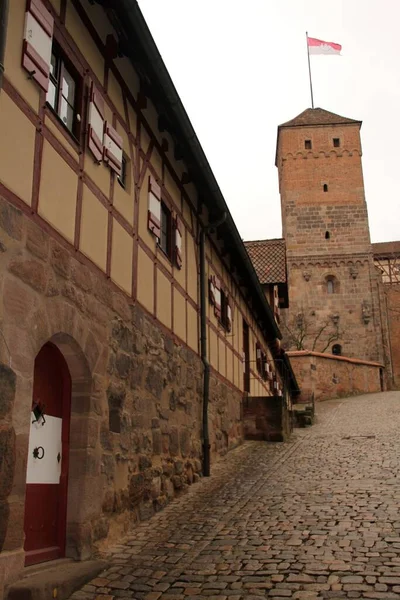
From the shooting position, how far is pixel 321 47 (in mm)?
47781

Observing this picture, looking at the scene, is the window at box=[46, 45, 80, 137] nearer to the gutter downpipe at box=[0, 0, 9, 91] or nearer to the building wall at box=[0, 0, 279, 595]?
the building wall at box=[0, 0, 279, 595]

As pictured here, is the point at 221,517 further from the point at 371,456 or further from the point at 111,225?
the point at 371,456

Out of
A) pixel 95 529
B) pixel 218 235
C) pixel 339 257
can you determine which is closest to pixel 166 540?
pixel 95 529

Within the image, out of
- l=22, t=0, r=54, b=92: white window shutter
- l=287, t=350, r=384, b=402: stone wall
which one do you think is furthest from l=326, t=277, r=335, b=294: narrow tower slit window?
l=22, t=0, r=54, b=92: white window shutter

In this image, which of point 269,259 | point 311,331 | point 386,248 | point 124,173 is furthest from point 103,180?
point 386,248

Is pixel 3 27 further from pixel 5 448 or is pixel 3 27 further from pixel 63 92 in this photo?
pixel 5 448

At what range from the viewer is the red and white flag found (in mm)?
47469

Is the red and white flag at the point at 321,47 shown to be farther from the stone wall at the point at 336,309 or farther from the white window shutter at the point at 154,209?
the white window shutter at the point at 154,209

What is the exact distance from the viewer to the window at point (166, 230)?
Answer: 9.86 meters

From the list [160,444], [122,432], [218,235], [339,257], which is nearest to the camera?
[122,432]

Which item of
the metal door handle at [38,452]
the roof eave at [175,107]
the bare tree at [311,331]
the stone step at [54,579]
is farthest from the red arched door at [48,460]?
the bare tree at [311,331]

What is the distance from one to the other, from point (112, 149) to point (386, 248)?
50.5 metres

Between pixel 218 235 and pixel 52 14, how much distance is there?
747 centimetres

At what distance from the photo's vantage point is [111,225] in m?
7.42
